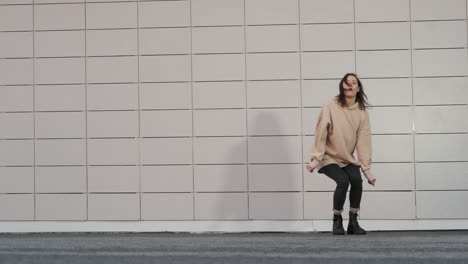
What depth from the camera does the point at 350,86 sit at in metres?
6.55

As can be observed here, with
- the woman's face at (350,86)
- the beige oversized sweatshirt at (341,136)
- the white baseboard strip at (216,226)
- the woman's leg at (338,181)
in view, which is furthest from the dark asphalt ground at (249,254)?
the white baseboard strip at (216,226)

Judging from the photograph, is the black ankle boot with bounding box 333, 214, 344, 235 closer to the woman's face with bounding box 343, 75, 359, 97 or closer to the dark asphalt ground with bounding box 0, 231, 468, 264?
the woman's face with bounding box 343, 75, 359, 97

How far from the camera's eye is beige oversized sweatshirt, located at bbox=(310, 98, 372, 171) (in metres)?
6.55

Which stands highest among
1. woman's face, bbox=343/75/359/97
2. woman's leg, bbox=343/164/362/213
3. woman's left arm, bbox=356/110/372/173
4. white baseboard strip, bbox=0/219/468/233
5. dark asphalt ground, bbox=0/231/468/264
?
woman's face, bbox=343/75/359/97

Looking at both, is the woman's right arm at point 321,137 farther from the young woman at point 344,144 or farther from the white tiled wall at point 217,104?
the white tiled wall at point 217,104

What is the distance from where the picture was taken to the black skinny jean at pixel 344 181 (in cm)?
653

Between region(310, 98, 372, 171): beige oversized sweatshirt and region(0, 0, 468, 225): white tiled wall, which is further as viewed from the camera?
Answer: region(0, 0, 468, 225): white tiled wall

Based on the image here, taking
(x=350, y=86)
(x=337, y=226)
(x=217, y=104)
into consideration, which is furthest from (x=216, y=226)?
(x=350, y=86)

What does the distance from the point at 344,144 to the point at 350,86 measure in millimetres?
451

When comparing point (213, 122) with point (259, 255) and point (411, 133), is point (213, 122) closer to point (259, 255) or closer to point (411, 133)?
point (411, 133)

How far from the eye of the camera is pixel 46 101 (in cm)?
820

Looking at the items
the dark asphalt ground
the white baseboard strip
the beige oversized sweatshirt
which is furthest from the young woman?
the dark asphalt ground

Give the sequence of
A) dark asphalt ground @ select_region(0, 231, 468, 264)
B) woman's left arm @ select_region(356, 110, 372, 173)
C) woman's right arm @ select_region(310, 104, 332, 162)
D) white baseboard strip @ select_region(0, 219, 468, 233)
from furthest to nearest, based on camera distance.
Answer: white baseboard strip @ select_region(0, 219, 468, 233), woman's left arm @ select_region(356, 110, 372, 173), woman's right arm @ select_region(310, 104, 332, 162), dark asphalt ground @ select_region(0, 231, 468, 264)

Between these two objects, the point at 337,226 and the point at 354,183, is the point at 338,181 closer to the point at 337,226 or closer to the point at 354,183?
the point at 354,183
